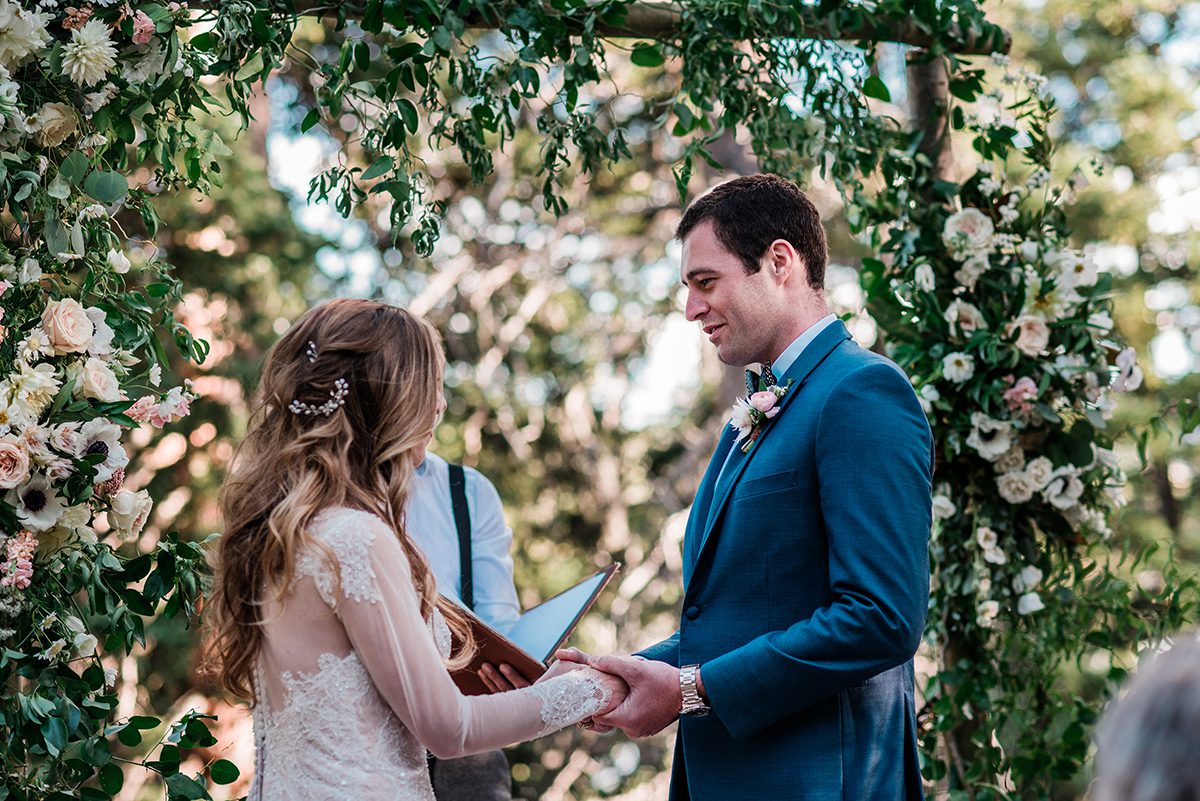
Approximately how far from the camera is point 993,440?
3758mm

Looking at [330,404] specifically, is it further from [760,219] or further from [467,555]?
[467,555]

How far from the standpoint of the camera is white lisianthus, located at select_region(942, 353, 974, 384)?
147 inches

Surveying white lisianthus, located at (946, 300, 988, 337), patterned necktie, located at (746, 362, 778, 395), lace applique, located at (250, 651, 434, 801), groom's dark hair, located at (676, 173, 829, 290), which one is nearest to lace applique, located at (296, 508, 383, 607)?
lace applique, located at (250, 651, 434, 801)

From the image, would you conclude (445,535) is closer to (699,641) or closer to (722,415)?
(699,641)

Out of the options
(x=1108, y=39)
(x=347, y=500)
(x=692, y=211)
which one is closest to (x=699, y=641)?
(x=347, y=500)

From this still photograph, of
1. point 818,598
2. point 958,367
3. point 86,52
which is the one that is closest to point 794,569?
point 818,598

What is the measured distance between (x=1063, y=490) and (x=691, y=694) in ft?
6.00

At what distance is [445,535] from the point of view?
11.6ft

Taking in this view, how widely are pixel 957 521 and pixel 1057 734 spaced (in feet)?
2.27

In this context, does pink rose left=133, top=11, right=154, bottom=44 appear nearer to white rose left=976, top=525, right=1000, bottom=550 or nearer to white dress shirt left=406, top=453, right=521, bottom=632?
white dress shirt left=406, top=453, right=521, bottom=632

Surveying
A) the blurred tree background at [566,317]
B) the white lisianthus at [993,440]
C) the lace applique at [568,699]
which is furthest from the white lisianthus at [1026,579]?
the blurred tree background at [566,317]

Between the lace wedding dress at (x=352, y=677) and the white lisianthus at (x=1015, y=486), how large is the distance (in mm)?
2080

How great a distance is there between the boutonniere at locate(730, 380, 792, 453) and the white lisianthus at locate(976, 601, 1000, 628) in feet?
4.64

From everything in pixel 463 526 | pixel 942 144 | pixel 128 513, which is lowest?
pixel 463 526
